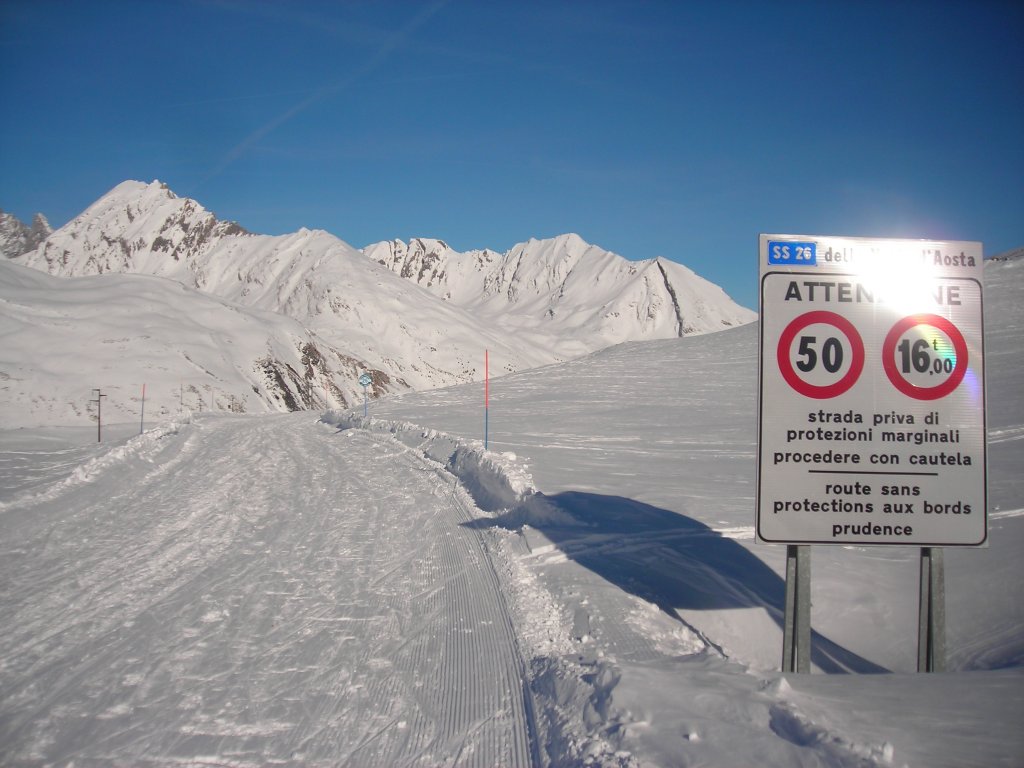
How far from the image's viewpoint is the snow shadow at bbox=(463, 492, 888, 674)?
6301 millimetres

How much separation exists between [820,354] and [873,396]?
0.48 metres

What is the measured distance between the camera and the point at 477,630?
18.7ft

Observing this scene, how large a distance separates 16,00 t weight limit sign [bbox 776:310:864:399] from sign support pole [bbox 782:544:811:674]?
1268 millimetres

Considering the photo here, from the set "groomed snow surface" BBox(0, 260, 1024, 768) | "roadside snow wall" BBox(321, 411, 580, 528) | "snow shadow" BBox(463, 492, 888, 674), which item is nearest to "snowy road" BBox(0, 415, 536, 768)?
"groomed snow surface" BBox(0, 260, 1024, 768)

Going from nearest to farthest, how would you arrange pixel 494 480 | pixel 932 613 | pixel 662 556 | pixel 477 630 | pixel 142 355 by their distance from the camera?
pixel 932 613 < pixel 477 630 < pixel 662 556 < pixel 494 480 < pixel 142 355

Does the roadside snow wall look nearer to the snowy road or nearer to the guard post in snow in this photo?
the snowy road

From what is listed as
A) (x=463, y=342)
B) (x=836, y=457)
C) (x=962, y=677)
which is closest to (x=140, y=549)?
(x=836, y=457)

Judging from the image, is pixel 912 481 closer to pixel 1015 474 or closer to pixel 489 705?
pixel 489 705

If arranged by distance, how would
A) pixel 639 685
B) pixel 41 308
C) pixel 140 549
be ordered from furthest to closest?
pixel 41 308 < pixel 140 549 < pixel 639 685

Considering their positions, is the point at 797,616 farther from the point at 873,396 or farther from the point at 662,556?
the point at 662,556

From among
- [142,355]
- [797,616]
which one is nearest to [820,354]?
[797,616]

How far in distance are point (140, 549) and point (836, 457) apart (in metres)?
7.75

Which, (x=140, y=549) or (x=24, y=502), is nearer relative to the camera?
(x=140, y=549)

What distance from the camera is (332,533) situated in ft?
30.0
